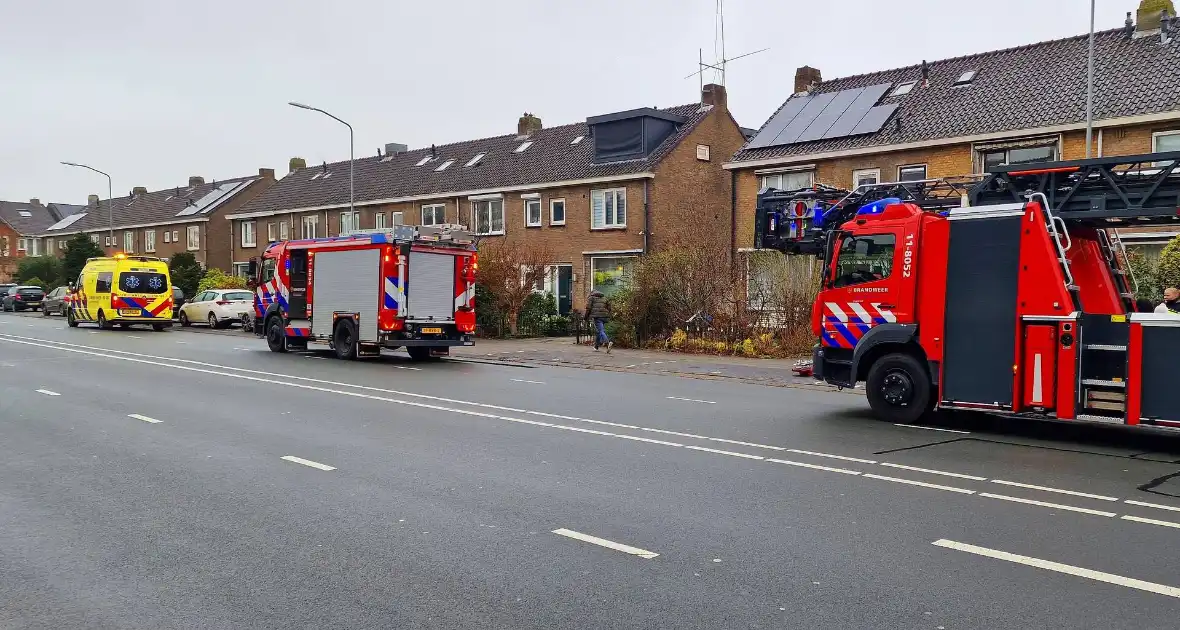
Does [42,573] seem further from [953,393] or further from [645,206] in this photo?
[645,206]

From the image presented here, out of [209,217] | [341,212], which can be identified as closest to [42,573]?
[341,212]

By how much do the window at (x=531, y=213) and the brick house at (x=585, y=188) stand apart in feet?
0.13

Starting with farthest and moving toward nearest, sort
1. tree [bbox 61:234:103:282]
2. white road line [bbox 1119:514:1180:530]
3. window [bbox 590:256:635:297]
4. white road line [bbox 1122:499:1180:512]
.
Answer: tree [bbox 61:234:103:282], window [bbox 590:256:635:297], white road line [bbox 1122:499:1180:512], white road line [bbox 1119:514:1180:530]

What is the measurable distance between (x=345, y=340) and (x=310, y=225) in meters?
29.5

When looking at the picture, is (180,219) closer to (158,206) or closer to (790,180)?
(158,206)

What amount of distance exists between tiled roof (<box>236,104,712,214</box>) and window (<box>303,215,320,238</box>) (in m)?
0.69

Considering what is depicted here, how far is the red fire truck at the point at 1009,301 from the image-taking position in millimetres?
9727

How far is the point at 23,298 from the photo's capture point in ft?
169

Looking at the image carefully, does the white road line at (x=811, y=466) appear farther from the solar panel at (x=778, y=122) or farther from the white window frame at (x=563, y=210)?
the white window frame at (x=563, y=210)

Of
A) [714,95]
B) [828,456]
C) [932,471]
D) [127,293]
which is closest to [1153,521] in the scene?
[932,471]

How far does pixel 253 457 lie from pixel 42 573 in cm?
341

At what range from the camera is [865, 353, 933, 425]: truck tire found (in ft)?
37.1

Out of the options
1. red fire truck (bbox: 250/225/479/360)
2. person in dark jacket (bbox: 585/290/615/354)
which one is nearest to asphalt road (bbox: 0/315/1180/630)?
red fire truck (bbox: 250/225/479/360)

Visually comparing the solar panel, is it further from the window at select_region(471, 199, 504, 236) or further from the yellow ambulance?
the yellow ambulance
